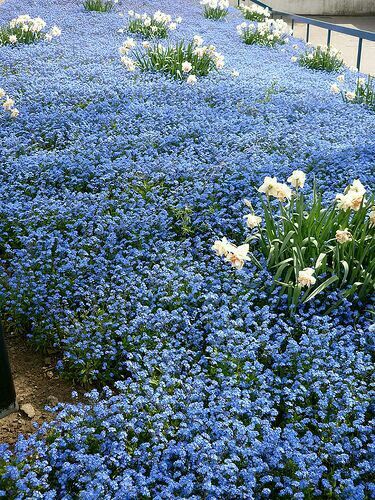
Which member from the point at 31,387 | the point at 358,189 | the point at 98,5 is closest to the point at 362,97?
the point at 358,189

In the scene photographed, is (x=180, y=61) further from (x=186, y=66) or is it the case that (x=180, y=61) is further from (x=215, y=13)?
(x=215, y=13)

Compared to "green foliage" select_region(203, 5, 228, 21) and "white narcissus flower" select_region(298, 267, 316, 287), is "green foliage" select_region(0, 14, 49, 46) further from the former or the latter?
"white narcissus flower" select_region(298, 267, 316, 287)

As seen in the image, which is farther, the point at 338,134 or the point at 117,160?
the point at 338,134

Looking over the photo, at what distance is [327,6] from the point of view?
25.9m

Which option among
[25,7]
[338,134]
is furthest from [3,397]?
[25,7]

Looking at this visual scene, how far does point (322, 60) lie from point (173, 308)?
285 inches

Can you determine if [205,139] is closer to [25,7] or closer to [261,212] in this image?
[261,212]

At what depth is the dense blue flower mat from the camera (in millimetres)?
2426

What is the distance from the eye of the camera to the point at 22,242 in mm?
3918

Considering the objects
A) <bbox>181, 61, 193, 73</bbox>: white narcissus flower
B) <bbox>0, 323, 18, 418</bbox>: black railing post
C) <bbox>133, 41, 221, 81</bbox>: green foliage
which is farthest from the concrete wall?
<bbox>0, 323, 18, 418</bbox>: black railing post

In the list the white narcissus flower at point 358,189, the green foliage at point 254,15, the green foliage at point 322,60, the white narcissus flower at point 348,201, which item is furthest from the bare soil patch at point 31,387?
the green foliage at point 254,15

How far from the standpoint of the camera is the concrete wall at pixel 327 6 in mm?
25266

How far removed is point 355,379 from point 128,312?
126 centimetres

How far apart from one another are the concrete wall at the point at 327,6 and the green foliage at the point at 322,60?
1674 centimetres
